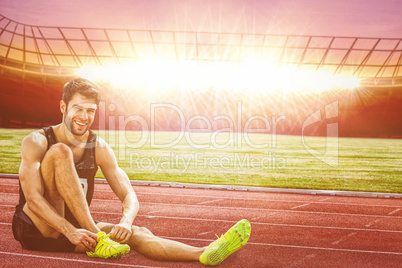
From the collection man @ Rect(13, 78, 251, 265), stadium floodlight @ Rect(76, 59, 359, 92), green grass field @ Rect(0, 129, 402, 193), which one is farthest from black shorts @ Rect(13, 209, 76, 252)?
stadium floodlight @ Rect(76, 59, 359, 92)

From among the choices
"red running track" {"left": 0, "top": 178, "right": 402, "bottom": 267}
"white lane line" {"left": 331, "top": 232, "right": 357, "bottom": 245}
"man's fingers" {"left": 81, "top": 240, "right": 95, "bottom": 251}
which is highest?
"man's fingers" {"left": 81, "top": 240, "right": 95, "bottom": 251}

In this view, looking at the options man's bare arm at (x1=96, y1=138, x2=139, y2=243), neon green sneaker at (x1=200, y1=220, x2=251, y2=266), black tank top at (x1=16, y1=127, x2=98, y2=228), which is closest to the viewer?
neon green sneaker at (x1=200, y1=220, x2=251, y2=266)

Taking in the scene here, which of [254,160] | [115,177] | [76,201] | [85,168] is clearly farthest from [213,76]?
[76,201]

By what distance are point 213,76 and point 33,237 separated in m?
10.2

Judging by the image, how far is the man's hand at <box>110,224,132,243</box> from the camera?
2.39 meters

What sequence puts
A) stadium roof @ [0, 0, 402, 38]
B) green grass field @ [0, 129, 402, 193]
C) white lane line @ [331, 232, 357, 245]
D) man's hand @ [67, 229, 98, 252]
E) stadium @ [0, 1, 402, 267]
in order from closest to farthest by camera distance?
man's hand @ [67, 229, 98, 252] < white lane line @ [331, 232, 357, 245] < stadium @ [0, 1, 402, 267] < green grass field @ [0, 129, 402, 193] < stadium roof @ [0, 0, 402, 38]

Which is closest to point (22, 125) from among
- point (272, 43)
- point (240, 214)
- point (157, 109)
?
point (157, 109)

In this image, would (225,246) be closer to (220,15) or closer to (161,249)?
(161,249)

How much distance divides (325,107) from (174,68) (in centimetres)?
610

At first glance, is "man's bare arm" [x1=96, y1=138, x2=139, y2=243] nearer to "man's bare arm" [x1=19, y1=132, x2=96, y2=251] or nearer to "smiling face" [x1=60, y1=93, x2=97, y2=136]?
"smiling face" [x1=60, y1=93, x2=97, y2=136]

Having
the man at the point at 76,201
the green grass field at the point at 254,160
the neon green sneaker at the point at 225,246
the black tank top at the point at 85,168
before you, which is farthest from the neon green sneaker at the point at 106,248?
the green grass field at the point at 254,160

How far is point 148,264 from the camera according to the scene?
255cm

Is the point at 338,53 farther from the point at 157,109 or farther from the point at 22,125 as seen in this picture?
the point at 22,125

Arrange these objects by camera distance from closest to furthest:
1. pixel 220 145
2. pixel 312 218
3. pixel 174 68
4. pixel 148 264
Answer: pixel 148 264 → pixel 312 218 → pixel 174 68 → pixel 220 145
